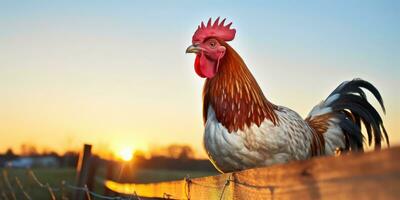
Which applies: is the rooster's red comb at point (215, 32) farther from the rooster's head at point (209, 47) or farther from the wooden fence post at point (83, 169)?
the wooden fence post at point (83, 169)

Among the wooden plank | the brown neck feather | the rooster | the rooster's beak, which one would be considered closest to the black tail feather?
the rooster

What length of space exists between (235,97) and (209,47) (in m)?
0.43

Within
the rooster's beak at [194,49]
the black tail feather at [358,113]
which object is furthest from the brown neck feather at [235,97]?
the black tail feather at [358,113]

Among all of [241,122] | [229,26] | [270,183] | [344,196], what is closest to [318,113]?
[229,26]

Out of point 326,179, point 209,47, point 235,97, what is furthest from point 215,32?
point 326,179

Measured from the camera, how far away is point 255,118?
3531 millimetres

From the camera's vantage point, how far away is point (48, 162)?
4397 centimetres

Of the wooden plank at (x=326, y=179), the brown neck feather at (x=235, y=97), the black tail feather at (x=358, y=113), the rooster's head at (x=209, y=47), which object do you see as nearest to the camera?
the wooden plank at (x=326, y=179)

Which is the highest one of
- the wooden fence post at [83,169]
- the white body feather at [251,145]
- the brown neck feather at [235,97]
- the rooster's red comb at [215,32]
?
the rooster's red comb at [215,32]

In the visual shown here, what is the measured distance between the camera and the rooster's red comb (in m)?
3.98

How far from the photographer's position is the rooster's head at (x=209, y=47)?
12.8 feet

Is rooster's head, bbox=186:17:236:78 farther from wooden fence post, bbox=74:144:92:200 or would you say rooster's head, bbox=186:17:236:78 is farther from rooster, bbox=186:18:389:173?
wooden fence post, bbox=74:144:92:200

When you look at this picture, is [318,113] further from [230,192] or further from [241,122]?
[230,192]

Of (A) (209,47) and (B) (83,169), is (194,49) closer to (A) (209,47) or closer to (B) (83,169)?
(A) (209,47)
